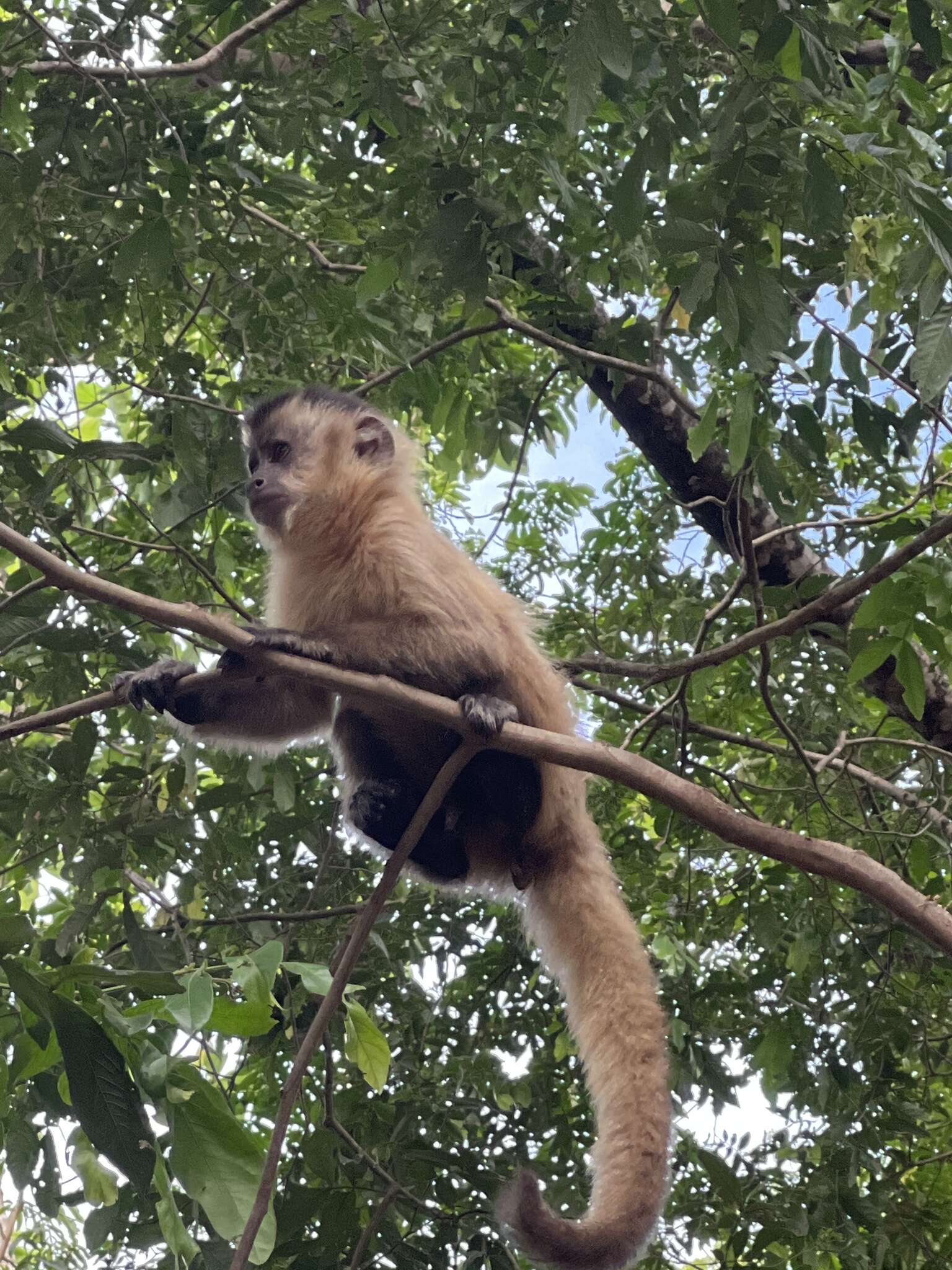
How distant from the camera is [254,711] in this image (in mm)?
4418

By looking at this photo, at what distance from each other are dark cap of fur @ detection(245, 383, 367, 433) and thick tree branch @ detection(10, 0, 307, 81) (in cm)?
111

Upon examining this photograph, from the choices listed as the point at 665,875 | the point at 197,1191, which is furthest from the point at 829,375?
the point at 197,1191

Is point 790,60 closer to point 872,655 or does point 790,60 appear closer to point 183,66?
point 872,655

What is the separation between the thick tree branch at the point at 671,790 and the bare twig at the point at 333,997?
0.87 ft

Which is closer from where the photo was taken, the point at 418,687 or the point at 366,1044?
the point at 366,1044

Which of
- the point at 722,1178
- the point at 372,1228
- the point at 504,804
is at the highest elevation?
the point at 504,804

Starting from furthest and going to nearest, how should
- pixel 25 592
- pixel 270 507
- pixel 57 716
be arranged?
pixel 270 507
pixel 25 592
pixel 57 716

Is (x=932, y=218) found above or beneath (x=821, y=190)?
beneath

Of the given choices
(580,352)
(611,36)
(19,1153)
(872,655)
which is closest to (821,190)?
(611,36)

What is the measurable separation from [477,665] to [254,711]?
2.57 feet

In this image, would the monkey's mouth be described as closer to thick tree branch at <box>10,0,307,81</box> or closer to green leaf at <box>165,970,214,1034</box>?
thick tree branch at <box>10,0,307,81</box>

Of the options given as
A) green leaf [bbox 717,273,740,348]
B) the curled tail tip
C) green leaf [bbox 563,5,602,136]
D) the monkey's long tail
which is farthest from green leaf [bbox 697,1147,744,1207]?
green leaf [bbox 563,5,602,136]

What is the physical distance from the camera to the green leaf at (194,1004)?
2.35m

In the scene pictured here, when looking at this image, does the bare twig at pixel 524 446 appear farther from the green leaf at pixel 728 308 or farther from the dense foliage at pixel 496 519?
the green leaf at pixel 728 308
